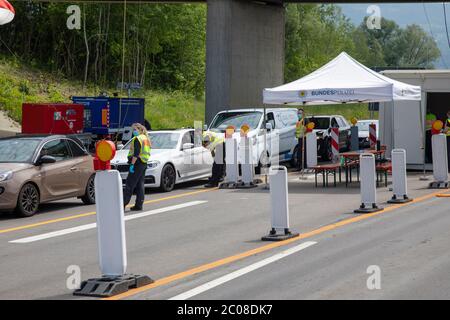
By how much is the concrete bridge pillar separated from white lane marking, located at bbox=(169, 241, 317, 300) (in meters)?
23.5

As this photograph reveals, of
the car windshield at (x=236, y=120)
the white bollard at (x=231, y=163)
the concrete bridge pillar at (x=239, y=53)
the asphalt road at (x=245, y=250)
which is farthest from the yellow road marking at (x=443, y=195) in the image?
the concrete bridge pillar at (x=239, y=53)

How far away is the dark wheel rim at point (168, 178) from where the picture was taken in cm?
2206

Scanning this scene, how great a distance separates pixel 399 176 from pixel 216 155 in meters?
6.00

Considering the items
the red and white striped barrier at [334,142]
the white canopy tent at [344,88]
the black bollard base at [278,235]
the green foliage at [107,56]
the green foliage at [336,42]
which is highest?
the green foliage at [336,42]

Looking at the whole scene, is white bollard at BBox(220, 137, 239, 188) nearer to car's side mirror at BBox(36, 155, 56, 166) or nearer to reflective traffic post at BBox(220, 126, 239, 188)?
reflective traffic post at BBox(220, 126, 239, 188)

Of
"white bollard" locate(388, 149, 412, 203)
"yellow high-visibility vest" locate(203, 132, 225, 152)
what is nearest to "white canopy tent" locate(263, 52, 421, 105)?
"yellow high-visibility vest" locate(203, 132, 225, 152)

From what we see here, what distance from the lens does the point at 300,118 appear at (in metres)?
28.5

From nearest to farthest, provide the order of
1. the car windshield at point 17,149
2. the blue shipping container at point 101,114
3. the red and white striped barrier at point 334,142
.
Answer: the car windshield at point 17,149, the red and white striped barrier at point 334,142, the blue shipping container at point 101,114

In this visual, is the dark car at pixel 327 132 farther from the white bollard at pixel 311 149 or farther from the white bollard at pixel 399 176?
the white bollard at pixel 399 176

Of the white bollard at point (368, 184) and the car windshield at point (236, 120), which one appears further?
the car windshield at point (236, 120)

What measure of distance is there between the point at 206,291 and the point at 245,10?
92.5 feet

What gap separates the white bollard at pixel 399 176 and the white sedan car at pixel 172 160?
237 inches

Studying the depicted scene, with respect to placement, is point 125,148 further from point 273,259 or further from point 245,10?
point 245,10

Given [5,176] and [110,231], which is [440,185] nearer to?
[5,176]
